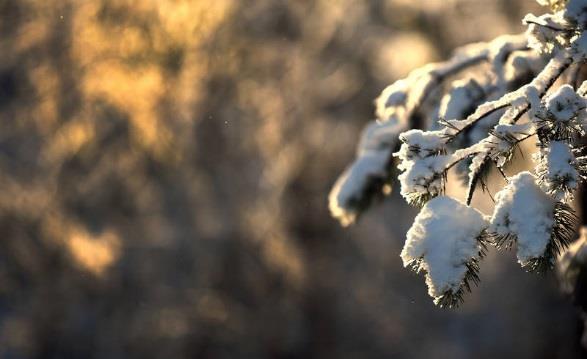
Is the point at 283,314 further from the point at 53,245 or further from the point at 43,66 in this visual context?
the point at 43,66

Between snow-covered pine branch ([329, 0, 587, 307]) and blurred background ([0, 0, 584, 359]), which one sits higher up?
blurred background ([0, 0, 584, 359])

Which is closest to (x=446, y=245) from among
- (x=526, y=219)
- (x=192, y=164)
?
(x=526, y=219)

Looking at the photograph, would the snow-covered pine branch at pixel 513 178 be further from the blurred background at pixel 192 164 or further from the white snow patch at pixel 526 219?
the blurred background at pixel 192 164

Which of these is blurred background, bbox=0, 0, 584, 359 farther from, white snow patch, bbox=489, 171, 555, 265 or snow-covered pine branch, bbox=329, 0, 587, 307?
white snow patch, bbox=489, 171, 555, 265

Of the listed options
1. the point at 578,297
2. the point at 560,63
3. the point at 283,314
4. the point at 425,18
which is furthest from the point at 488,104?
the point at 283,314

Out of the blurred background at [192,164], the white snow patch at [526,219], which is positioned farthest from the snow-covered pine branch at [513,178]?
the blurred background at [192,164]

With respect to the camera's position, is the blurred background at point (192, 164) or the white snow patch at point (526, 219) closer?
the white snow patch at point (526, 219)

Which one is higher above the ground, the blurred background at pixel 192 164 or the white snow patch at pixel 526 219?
the blurred background at pixel 192 164

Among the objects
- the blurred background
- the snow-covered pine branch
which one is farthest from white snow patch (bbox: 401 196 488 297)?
the blurred background
